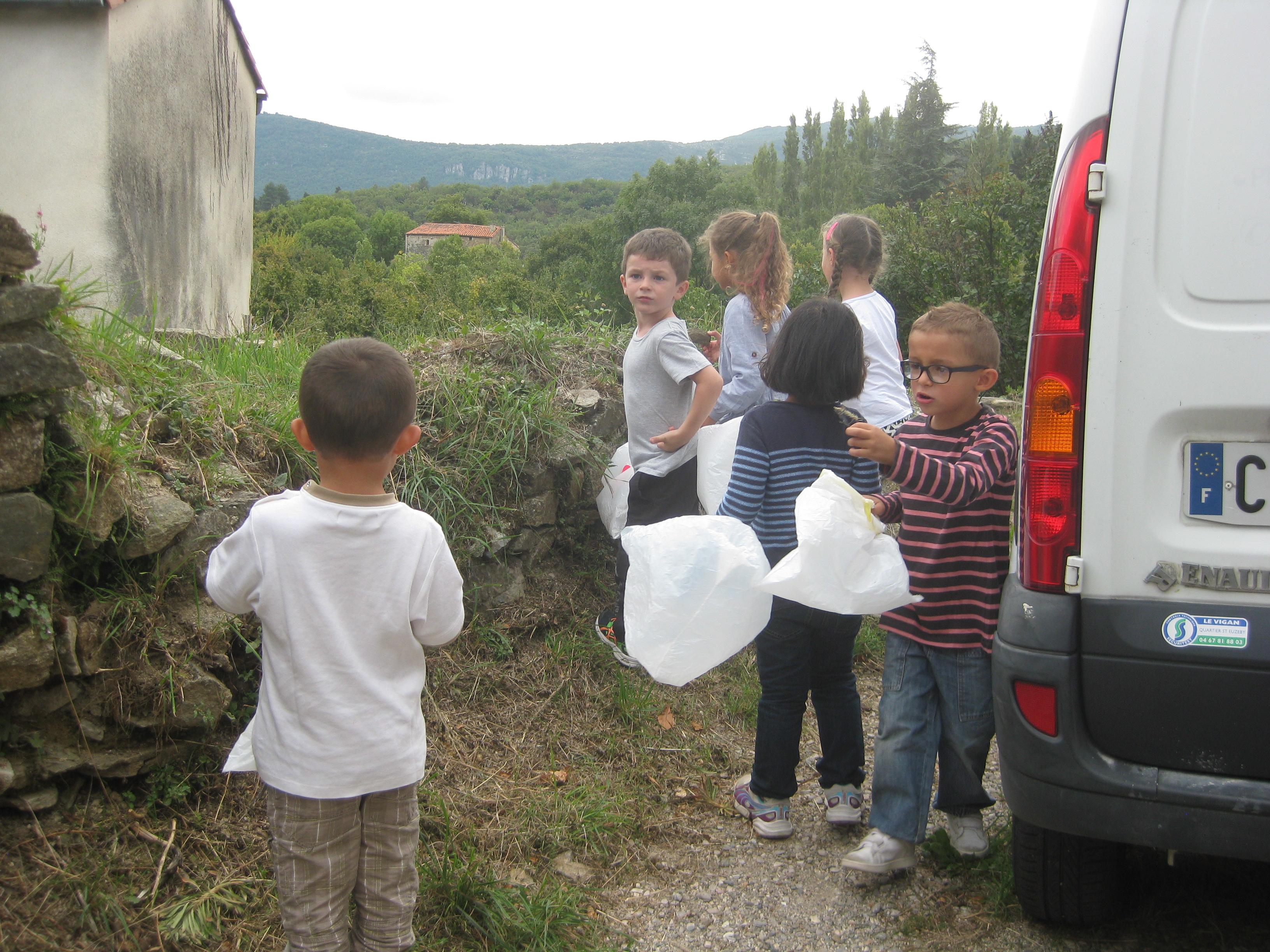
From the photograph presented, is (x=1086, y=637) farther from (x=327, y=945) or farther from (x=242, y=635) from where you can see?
(x=242, y=635)

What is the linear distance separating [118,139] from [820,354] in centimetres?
774

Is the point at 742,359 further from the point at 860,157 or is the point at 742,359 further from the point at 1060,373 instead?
the point at 860,157

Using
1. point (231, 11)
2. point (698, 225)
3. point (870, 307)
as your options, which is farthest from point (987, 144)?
point (870, 307)

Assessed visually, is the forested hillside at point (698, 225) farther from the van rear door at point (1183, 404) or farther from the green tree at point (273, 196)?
the van rear door at point (1183, 404)

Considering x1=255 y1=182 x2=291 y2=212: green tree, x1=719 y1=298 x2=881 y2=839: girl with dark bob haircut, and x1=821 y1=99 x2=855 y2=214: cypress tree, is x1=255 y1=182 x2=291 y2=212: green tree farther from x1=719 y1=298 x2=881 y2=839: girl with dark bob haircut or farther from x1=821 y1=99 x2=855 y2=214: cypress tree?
x1=719 y1=298 x2=881 y2=839: girl with dark bob haircut

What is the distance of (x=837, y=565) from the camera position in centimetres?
226

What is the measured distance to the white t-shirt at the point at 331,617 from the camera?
5.26 feet

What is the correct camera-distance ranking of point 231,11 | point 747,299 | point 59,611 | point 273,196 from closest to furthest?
point 59,611 → point 747,299 → point 231,11 → point 273,196

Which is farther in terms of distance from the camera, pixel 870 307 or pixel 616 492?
pixel 616 492

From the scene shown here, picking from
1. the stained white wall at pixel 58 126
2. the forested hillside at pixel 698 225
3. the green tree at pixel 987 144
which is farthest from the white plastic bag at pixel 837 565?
the green tree at pixel 987 144

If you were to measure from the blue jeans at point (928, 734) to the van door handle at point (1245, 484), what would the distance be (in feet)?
2.78

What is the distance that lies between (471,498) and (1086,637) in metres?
2.30

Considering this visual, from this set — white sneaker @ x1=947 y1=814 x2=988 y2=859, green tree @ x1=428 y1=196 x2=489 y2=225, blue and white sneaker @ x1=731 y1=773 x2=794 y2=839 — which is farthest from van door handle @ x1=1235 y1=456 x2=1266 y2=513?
green tree @ x1=428 y1=196 x2=489 y2=225

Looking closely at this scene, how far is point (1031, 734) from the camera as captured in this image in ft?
6.15
